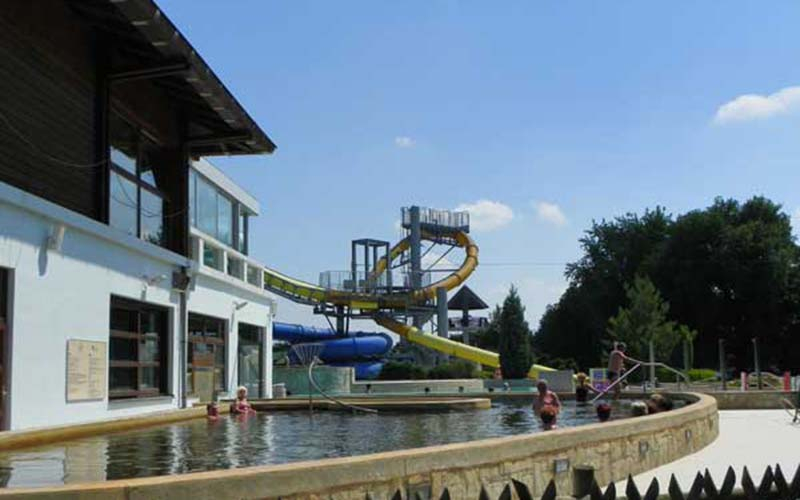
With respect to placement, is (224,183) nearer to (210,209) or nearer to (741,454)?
(210,209)

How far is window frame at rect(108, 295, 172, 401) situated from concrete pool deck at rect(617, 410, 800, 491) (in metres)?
11.4

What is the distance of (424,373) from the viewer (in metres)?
49.3

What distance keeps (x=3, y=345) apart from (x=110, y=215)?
5392 mm

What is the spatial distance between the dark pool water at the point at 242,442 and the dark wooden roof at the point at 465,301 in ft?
164

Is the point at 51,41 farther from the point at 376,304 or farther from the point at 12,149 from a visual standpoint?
the point at 376,304

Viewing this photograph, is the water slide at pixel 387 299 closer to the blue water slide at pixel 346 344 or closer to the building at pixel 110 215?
the blue water slide at pixel 346 344

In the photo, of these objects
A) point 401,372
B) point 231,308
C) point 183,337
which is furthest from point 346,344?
point 183,337

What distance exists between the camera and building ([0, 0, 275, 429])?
594 inches

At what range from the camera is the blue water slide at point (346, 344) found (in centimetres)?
5622

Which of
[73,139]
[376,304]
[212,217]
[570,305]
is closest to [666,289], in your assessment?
[570,305]

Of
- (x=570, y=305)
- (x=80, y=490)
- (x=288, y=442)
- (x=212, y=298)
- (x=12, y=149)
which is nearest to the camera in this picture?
(x=80, y=490)

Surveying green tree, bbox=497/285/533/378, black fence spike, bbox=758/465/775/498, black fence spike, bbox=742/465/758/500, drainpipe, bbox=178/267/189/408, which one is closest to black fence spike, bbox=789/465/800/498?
black fence spike, bbox=758/465/775/498

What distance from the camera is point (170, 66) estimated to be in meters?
19.6

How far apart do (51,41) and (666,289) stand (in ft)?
189
